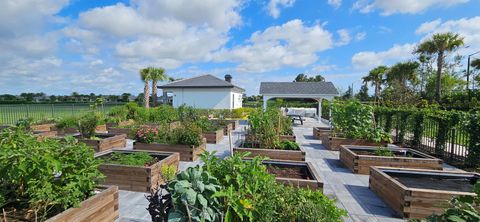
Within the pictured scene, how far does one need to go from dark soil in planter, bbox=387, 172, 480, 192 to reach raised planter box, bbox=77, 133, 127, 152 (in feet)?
23.4

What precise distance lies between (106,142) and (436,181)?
790 cm

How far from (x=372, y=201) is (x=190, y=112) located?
9267 mm

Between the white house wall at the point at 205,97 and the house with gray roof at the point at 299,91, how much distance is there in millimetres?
3428

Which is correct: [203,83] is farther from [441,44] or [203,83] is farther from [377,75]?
[377,75]

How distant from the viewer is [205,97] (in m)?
20.8

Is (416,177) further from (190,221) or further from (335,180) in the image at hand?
(190,221)

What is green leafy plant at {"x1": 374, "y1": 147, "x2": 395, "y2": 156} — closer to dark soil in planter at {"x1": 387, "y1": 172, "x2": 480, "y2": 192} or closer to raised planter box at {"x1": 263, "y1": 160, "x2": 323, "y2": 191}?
dark soil in planter at {"x1": 387, "y1": 172, "x2": 480, "y2": 192}

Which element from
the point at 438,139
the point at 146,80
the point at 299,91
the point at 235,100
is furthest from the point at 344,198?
the point at 146,80

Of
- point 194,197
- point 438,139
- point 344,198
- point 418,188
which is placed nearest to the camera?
point 194,197

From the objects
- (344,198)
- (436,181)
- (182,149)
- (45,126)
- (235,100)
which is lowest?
(344,198)

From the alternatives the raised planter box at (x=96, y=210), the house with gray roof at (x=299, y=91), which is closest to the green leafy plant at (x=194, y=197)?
the raised planter box at (x=96, y=210)

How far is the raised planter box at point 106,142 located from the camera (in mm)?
6660

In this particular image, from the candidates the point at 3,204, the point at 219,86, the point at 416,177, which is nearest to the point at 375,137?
the point at 416,177

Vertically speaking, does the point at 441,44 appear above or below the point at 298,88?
above
